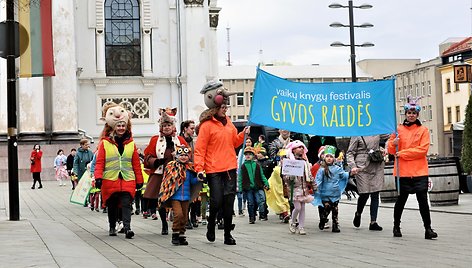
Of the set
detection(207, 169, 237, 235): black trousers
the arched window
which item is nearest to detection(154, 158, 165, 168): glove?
detection(207, 169, 237, 235): black trousers

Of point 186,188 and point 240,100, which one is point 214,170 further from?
point 240,100

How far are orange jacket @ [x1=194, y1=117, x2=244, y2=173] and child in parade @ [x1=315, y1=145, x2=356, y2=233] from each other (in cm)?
282

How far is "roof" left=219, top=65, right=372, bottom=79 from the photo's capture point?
472 ft

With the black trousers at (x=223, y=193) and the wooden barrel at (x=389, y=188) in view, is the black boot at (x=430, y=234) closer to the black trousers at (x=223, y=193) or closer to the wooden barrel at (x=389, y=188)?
the black trousers at (x=223, y=193)

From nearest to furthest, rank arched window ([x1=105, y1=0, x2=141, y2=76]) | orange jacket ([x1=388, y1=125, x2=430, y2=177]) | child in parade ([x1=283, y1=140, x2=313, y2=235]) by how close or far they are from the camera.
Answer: orange jacket ([x1=388, y1=125, x2=430, y2=177]) < child in parade ([x1=283, y1=140, x2=313, y2=235]) < arched window ([x1=105, y1=0, x2=141, y2=76])

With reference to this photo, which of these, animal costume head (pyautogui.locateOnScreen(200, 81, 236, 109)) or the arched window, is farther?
the arched window

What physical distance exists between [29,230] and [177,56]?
32.0 metres

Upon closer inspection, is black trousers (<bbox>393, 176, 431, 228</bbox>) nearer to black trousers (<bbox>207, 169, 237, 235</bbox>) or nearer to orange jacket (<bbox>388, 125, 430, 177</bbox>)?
orange jacket (<bbox>388, 125, 430, 177</bbox>)

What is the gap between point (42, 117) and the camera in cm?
4266

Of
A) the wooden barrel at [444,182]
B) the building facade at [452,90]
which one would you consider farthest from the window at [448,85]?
the wooden barrel at [444,182]

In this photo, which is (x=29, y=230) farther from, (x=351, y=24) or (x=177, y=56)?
(x=177, y=56)

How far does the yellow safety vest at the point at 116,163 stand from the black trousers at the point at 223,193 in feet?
5.29

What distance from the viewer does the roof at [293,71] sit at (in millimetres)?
144000

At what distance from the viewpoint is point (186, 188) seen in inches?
578
